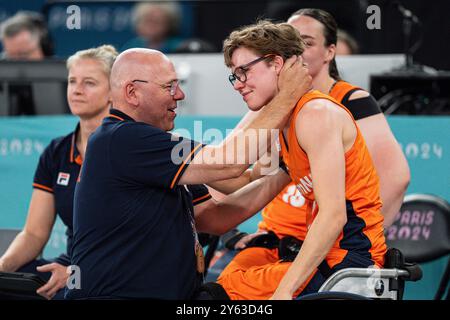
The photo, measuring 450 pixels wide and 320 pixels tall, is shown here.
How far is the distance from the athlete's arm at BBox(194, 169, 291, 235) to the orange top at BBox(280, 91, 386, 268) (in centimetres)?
38

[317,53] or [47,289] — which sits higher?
[317,53]

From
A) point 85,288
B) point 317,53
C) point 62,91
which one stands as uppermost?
point 317,53

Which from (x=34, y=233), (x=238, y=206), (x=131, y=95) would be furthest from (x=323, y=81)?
(x=34, y=233)

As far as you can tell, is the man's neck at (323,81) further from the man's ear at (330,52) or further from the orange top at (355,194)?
the orange top at (355,194)

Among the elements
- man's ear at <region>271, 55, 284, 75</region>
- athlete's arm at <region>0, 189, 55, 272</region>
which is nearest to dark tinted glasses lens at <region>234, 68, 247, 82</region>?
man's ear at <region>271, 55, 284, 75</region>

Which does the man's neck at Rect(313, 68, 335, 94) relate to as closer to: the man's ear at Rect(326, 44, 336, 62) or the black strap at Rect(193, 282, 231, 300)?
the man's ear at Rect(326, 44, 336, 62)

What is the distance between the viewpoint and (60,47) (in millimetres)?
8773

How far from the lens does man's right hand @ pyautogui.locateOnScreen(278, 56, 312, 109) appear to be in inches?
118

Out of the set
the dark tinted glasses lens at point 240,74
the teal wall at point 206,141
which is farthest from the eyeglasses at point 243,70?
the teal wall at point 206,141

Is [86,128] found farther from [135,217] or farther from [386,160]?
[386,160]

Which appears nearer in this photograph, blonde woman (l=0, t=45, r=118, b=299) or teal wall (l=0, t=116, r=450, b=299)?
blonde woman (l=0, t=45, r=118, b=299)

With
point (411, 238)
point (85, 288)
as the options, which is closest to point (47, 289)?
point (85, 288)
